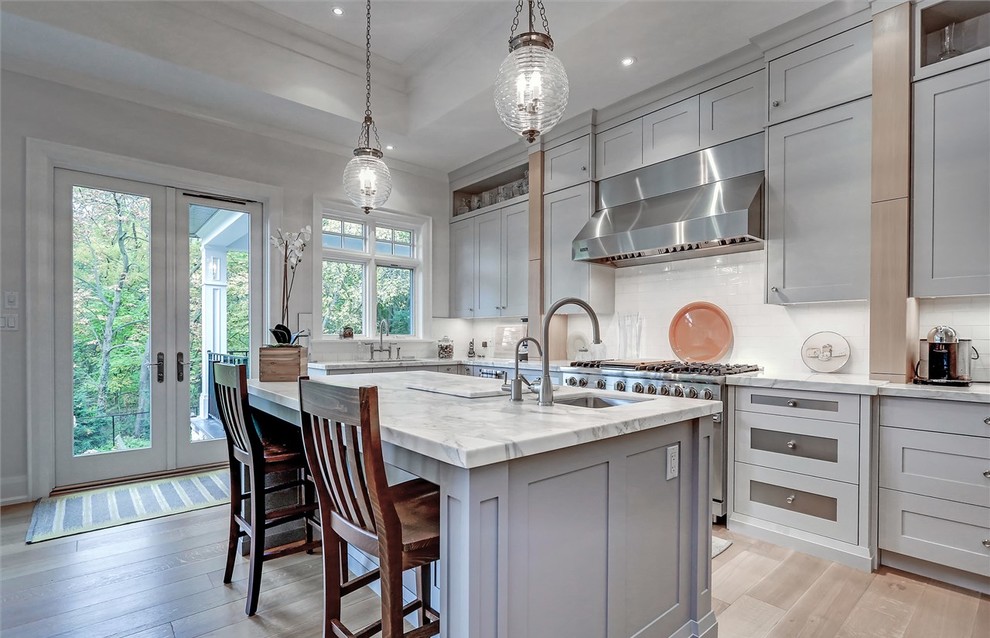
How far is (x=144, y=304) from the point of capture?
3965 mm

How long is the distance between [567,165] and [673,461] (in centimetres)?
322

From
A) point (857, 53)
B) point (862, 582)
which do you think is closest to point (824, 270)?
point (857, 53)

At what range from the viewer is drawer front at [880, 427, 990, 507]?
7.23 feet

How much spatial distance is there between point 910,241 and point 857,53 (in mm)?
1107

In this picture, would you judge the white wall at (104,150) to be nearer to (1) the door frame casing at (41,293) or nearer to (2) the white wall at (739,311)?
(1) the door frame casing at (41,293)

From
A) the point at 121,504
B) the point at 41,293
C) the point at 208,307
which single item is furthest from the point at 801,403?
the point at 41,293

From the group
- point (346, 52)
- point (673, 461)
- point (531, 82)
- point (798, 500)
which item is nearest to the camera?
point (673, 461)

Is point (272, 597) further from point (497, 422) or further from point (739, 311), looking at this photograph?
point (739, 311)

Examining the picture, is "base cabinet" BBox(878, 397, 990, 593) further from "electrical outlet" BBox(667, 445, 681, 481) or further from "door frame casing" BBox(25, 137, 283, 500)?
"door frame casing" BBox(25, 137, 283, 500)

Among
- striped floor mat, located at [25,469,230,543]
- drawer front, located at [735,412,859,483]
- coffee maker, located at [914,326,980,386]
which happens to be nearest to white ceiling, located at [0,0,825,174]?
coffee maker, located at [914,326,980,386]

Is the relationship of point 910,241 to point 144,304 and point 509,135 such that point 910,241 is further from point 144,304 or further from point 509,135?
point 144,304

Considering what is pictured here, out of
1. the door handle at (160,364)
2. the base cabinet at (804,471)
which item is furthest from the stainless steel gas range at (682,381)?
the door handle at (160,364)

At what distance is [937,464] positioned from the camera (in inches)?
90.9

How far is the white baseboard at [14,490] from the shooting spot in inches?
132
